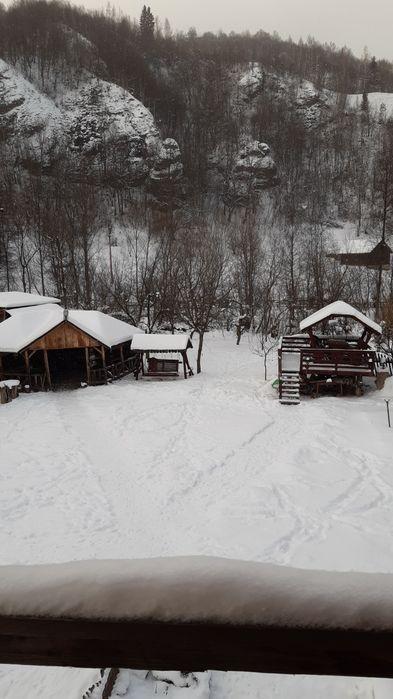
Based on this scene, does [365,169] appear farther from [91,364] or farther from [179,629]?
[179,629]

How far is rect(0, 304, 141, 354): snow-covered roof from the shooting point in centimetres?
2288

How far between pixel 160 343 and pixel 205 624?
2361 centimetres

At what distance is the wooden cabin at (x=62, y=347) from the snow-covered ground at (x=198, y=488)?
2617 millimetres

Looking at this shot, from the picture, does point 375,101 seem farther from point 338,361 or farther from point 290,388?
point 290,388

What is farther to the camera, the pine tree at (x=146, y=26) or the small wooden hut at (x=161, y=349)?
the pine tree at (x=146, y=26)

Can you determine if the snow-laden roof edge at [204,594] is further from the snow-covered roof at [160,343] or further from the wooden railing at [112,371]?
the wooden railing at [112,371]

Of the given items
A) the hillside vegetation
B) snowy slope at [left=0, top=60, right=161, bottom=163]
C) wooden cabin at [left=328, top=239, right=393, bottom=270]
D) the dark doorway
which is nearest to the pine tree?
the hillside vegetation

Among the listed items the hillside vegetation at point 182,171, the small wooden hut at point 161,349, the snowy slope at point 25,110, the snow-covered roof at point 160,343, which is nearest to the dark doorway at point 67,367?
the small wooden hut at point 161,349

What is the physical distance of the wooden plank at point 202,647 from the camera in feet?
3.47

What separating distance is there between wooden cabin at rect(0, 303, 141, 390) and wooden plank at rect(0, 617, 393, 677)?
22.4 metres

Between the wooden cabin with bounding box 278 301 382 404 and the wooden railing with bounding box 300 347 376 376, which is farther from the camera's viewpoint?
the wooden railing with bounding box 300 347 376 376

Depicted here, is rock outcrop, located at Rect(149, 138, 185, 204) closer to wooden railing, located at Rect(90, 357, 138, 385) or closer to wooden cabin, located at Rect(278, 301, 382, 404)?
wooden railing, located at Rect(90, 357, 138, 385)

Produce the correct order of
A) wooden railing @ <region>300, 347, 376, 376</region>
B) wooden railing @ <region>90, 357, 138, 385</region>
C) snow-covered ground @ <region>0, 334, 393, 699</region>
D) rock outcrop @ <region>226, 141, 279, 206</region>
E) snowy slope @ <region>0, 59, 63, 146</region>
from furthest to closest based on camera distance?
rock outcrop @ <region>226, 141, 279, 206</region>
snowy slope @ <region>0, 59, 63, 146</region>
wooden railing @ <region>90, 357, 138, 385</region>
wooden railing @ <region>300, 347, 376, 376</region>
snow-covered ground @ <region>0, 334, 393, 699</region>

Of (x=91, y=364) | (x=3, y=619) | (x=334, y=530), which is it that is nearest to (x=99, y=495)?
(x=334, y=530)
